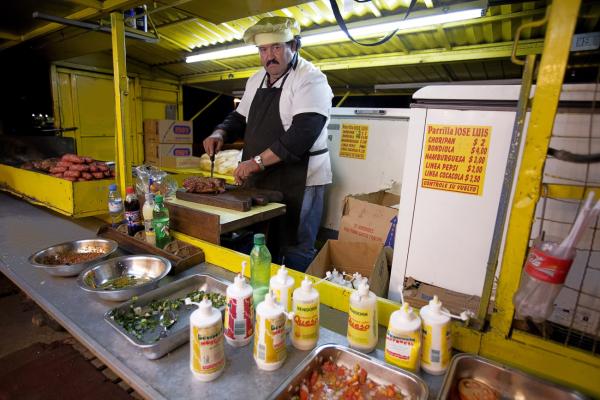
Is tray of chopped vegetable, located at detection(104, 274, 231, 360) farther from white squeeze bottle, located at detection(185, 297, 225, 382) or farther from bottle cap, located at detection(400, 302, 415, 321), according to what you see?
bottle cap, located at detection(400, 302, 415, 321)

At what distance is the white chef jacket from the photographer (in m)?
2.35

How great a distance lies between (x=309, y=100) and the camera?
2.34m

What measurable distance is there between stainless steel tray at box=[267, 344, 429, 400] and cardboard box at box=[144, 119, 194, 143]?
206 inches

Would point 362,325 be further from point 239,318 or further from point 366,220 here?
point 366,220

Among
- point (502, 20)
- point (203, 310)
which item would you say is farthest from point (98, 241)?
point (502, 20)

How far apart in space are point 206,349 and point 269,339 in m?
0.18

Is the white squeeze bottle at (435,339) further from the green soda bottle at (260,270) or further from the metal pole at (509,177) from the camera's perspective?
the green soda bottle at (260,270)

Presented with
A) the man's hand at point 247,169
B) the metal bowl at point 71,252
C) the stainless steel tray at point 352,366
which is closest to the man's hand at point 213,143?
the man's hand at point 247,169

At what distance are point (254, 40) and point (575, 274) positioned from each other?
89.9 inches

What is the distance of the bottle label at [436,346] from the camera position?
1.01 m

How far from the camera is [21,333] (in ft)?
9.27

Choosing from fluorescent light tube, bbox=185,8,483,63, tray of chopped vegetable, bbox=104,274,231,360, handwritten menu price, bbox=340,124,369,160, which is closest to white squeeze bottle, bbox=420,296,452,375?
tray of chopped vegetable, bbox=104,274,231,360

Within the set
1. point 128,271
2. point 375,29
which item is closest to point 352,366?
point 128,271

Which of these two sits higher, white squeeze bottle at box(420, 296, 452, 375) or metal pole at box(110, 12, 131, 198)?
metal pole at box(110, 12, 131, 198)
